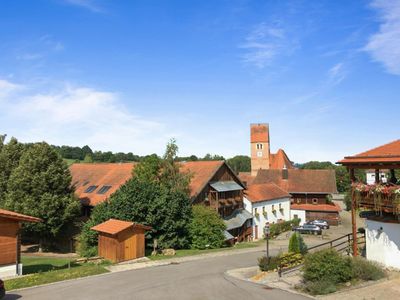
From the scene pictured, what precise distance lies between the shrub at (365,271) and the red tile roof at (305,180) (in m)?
41.7

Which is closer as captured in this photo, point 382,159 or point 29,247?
point 382,159

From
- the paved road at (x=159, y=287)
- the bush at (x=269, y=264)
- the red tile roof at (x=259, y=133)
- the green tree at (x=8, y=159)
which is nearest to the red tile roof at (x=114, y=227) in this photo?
the paved road at (x=159, y=287)

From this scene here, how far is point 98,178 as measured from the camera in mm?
45906

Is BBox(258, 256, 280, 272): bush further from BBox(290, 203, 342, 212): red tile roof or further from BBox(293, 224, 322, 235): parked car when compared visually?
BBox(290, 203, 342, 212): red tile roof

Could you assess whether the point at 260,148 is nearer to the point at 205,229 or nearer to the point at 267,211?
the point at 267,211

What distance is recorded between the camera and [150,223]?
1113 inches

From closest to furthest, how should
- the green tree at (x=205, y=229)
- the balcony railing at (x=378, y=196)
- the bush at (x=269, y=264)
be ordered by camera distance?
the balcony railing at (x=378, y=196) → the bush at (x=269, y=264) → the green tree at (x=205, y=229)

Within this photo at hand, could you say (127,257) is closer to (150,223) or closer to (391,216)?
(150,223)

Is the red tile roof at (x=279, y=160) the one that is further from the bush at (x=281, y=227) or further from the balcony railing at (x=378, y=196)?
the balcony railing at (x=378, y=196)

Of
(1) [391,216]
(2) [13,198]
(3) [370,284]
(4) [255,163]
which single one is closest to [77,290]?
(3) [370,284]

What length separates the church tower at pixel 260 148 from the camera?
265 feet

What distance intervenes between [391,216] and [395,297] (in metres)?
4.76

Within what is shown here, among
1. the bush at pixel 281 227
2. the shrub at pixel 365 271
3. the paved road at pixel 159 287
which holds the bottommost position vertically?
the bush at pixel 281 227

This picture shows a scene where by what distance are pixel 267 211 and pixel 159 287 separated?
34.3 meters
